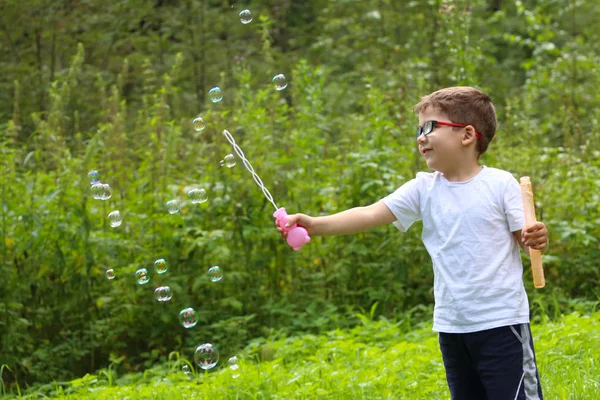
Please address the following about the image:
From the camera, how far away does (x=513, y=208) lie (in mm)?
2578

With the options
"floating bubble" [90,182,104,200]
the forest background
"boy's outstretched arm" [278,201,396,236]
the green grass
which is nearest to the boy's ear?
"boy's outstretched arm" [278,201,396,236]

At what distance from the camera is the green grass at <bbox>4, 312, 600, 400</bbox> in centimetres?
348

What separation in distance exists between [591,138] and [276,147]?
8.78ft

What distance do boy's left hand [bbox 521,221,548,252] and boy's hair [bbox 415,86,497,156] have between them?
429 mm

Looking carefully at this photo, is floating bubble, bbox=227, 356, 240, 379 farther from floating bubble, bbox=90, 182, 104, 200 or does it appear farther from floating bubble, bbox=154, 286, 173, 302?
floating bubble, bbox=90, 182, 104, 200

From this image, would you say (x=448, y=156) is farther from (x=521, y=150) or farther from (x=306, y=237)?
(x=521, y=150)

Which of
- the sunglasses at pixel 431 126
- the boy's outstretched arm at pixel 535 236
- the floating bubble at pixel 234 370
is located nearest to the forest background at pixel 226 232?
the floating bubble at pixel 234 370

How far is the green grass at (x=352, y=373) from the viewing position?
3484 mm

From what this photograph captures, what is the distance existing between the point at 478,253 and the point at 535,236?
0.21 metres

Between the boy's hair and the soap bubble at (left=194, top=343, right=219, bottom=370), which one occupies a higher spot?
the boy's hair

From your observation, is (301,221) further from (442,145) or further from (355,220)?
(442,145)

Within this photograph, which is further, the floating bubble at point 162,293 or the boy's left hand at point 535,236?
the floating bubble at point 162,293

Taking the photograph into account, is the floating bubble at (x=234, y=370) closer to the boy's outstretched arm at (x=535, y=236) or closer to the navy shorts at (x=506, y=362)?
the navy shorts at (x=506, y=362)

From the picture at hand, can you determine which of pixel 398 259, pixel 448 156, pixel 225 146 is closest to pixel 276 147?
pixel 225 146
